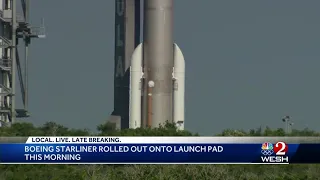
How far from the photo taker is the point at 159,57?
11219cm

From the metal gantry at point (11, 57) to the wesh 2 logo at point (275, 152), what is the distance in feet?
227

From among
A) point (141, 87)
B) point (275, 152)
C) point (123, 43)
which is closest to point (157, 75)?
point (141, 87)

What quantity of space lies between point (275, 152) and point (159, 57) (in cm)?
6345

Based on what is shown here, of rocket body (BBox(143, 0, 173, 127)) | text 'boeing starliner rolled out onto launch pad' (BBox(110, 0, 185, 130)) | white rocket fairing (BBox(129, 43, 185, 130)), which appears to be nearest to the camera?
rocket body (BBox(143, 0, 173, 127))

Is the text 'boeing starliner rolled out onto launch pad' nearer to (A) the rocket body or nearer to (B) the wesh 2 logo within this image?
(A) the rocket body

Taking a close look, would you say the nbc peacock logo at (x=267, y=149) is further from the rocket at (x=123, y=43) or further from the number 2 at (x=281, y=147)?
the rocket at (x=123, y=43)

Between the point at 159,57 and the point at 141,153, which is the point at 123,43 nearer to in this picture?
the point at 159,57

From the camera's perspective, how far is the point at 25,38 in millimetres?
119000

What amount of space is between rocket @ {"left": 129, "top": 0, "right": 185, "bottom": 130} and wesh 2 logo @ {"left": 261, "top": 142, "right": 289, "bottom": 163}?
2440 inches

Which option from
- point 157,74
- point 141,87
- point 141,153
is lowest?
point 141,87

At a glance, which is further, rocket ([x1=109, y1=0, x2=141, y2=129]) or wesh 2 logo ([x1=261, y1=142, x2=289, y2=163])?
rocket ([x1=109, y1=0, x2=141, y2=129])

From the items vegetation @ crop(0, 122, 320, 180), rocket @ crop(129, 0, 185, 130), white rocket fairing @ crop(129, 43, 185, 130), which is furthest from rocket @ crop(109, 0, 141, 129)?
vegetation @ crop(0, 122, 320, 180)

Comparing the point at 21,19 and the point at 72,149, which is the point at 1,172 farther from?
the point at 21,19

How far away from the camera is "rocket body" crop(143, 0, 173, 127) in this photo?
366ft
